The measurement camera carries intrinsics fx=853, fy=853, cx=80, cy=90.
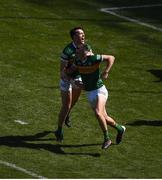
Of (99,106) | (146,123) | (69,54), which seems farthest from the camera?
(146,123)

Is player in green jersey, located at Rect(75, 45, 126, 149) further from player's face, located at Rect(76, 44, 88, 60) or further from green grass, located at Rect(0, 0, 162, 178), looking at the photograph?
green grass, located at Rect(0, 0, 162, 178)

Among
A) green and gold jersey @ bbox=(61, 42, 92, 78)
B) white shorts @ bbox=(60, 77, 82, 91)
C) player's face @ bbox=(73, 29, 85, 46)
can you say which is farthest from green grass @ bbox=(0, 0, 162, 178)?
player's face @ bbox=(73, 29, 85, 46)

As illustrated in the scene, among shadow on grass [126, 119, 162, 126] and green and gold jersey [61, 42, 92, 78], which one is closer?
green and gold jersey [61, 42, 92, 78]

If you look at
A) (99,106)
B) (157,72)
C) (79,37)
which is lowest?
(157,72)

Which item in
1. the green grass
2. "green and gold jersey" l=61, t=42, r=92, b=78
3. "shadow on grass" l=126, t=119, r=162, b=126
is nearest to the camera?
the green grass

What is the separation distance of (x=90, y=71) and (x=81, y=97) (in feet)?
13.7

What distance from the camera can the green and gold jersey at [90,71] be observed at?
1752cm

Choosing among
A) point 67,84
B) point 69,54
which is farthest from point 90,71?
point 67,84

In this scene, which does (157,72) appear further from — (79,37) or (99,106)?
(79,37)

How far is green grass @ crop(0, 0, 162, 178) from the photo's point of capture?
674 inches

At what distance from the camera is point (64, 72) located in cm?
1808

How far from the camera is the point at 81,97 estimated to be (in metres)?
21.8

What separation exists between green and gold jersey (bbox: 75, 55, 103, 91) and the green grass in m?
1.38

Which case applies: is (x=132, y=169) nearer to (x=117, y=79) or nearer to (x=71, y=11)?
(x=117, y=79)
